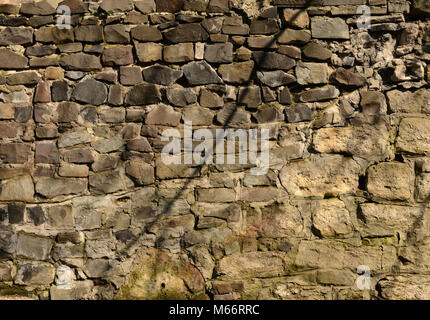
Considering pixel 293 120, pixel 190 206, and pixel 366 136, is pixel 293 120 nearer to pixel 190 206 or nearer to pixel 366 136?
pixel 366 136

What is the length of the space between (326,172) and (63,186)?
5.23ft

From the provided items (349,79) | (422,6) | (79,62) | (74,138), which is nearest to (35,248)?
(74,138)

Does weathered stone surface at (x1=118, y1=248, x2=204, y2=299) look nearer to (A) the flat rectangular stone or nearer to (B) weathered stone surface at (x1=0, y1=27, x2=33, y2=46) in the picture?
(B) weathered stone surface at (x1=0, y1=27, x2=33, y2=46)

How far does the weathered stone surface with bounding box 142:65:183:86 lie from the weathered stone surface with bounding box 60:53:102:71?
1.07 feet

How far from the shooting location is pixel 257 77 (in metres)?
2.47

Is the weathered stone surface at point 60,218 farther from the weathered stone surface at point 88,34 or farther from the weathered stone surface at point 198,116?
the weathered stone surface at point 88,34

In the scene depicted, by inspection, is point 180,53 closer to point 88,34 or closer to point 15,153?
point 88,34

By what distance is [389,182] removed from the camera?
244 centimetres

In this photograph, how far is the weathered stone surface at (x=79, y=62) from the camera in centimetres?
246

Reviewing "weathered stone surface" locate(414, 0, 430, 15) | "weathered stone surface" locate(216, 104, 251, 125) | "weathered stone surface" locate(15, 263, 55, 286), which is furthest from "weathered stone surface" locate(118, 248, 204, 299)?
"weathered stone surface" locate(414, 0, 430, 15)

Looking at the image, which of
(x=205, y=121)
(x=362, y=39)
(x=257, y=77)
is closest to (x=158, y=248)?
(x=205, y=121)

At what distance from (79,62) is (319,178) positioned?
64.2 inches

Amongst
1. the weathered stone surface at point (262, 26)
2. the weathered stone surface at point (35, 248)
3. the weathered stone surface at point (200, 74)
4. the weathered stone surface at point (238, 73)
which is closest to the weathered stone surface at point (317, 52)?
the weathered stone surface at point (262, 26)

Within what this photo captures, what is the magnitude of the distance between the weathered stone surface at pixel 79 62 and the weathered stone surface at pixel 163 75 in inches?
12.8
